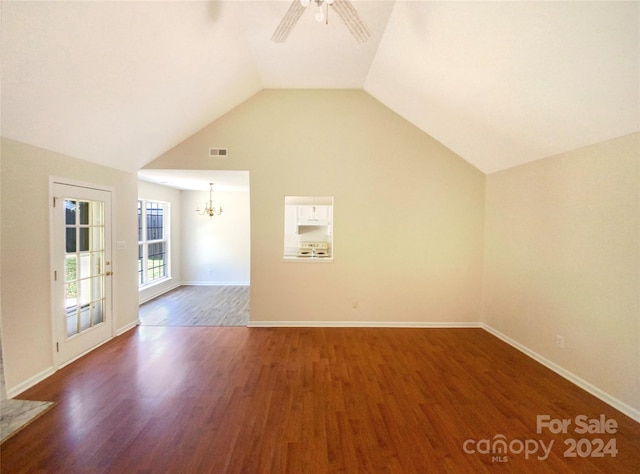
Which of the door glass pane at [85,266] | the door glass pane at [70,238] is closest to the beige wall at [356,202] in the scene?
the door glass pane at [70,238]

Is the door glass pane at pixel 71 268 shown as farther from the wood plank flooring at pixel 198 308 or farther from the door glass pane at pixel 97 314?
the wood plank flooring at pixel 198 308

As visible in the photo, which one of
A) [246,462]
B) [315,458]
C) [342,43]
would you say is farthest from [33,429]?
[342,43]

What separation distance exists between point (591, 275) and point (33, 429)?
199 inches

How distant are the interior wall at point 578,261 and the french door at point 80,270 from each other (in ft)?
18.0

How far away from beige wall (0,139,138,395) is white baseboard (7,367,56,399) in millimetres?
17

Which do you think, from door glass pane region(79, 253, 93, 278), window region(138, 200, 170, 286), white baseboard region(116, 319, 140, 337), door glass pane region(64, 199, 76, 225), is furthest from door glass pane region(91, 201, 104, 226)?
window region(138, 200, 170, 286)

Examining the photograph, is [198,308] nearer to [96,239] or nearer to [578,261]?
[96,239]

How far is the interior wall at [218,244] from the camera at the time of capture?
6824 millimetres

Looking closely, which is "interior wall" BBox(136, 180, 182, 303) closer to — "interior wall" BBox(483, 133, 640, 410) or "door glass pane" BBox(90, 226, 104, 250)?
"door glass pane" BBox(90, 226, 104, 250)

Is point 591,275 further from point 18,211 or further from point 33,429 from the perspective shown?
point 18,211

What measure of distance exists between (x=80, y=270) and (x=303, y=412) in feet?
10.2

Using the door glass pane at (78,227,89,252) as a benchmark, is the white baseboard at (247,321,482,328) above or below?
below

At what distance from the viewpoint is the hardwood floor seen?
1.75 meters

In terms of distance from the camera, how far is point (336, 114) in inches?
158
